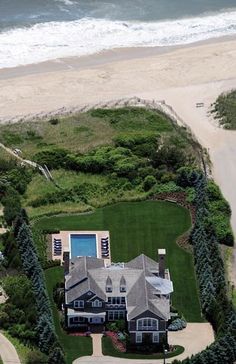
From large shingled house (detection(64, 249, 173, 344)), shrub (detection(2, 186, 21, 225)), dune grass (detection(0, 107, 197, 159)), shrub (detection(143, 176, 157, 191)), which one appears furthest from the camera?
dune grass (detection(0, 107, 197, 159))

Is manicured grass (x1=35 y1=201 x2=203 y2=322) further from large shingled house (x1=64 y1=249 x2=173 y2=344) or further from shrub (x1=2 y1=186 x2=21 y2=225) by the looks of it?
large shingled house (x1=64 y1=249 x2=173 y2=344)

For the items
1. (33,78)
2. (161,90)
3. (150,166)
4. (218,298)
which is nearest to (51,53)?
(33,78)

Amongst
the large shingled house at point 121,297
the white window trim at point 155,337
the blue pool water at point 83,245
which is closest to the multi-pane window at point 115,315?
the large shingled house at point 121,297

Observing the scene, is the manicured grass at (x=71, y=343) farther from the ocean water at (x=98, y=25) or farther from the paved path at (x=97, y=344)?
the ocean water at (x=98, y=25)

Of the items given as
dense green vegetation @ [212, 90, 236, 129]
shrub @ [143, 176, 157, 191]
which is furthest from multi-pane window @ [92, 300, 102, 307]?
dense green vegetation @ [212, 90, 236, 129]

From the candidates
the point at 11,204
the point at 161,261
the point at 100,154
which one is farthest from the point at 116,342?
the point at 100,154

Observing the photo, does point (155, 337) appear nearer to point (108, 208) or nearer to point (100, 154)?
point (108, 208)
